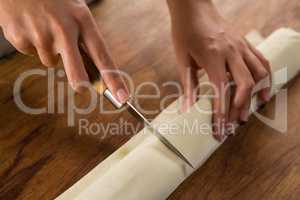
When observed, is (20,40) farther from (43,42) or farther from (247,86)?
(247,86)

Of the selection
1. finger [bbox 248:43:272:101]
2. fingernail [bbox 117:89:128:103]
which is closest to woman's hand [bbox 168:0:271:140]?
finger [bbox 248:43:272:101]

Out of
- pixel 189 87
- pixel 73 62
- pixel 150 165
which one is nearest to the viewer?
pixel 73 62

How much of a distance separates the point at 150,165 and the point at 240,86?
0.20 metres

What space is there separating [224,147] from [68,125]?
0.27 metres

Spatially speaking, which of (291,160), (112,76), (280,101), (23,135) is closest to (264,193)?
(291,160)

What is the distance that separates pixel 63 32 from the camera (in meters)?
0.52

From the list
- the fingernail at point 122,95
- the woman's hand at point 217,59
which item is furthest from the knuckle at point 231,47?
the fingernail at point 122,95

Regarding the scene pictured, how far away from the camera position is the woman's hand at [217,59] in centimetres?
69

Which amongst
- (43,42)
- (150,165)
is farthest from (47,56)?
(150,165)

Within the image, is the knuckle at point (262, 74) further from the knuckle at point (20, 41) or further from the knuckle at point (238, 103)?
the knuckle at point (20, 41)

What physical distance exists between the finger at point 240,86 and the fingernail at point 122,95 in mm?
221

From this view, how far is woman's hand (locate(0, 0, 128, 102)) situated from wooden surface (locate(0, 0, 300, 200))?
20cm

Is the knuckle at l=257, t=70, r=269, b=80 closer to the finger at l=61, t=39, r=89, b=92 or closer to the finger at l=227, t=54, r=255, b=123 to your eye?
the finger at l=227, t=54, r=255, b=123

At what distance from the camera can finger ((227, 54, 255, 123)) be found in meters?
0.68
